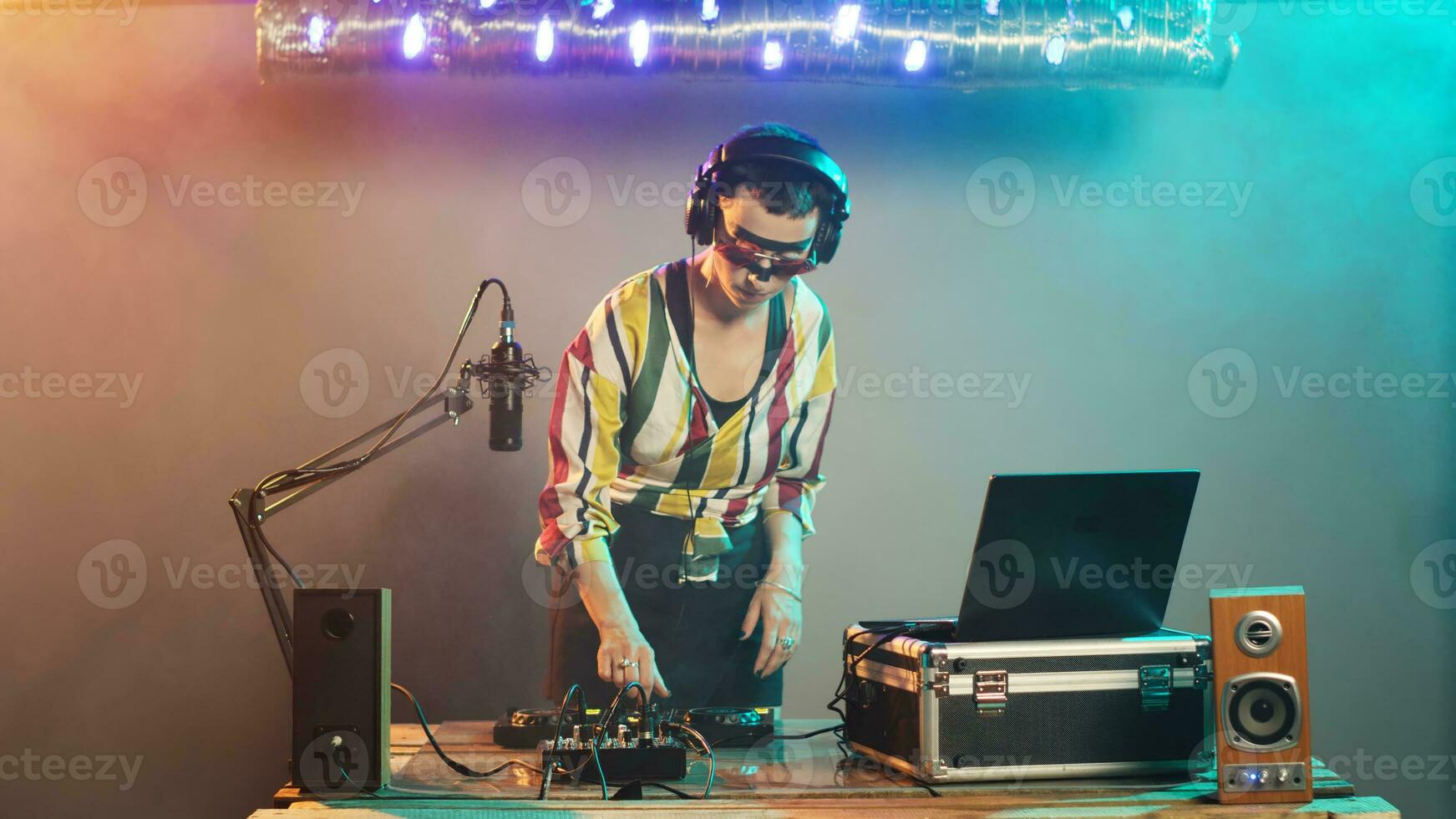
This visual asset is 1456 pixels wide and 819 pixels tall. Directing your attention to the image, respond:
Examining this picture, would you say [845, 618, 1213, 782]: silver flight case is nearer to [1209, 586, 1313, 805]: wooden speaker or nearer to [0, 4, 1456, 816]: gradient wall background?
[1209, 586, 1313, 805]: wooden speaker

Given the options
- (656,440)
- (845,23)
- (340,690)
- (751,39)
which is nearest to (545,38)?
(751,39)

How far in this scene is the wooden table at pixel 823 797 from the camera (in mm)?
2014

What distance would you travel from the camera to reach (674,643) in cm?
328

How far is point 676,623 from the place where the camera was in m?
3.29

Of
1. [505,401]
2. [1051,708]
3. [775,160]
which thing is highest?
[775,160]

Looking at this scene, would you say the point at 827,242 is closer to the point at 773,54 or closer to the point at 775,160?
the point at 775,160

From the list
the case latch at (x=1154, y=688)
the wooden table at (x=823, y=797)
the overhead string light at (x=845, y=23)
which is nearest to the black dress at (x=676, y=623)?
the wooden table at (x=823, y=797)

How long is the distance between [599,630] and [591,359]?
778 mm

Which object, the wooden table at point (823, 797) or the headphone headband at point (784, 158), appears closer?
the wooden table at point (823, 797)

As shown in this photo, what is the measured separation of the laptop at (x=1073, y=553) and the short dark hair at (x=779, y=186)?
1414 mm

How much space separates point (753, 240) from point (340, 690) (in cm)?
175

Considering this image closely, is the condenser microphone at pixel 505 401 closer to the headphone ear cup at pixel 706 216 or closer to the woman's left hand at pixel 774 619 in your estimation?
the headphone ear cup at pixel 706 216

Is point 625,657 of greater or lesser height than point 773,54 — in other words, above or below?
below

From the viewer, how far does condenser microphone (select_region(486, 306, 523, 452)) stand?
133 inches
